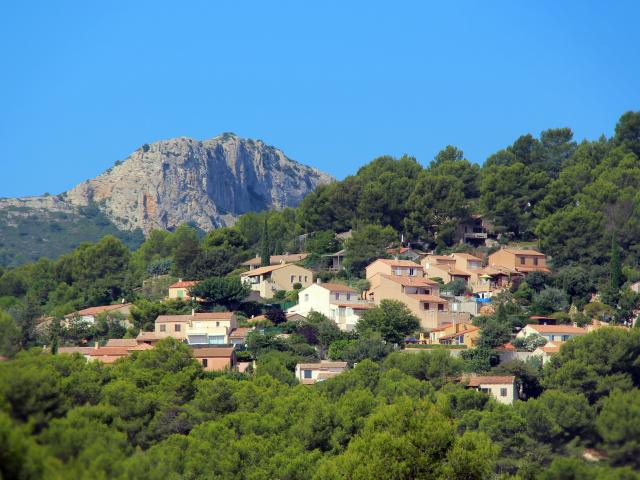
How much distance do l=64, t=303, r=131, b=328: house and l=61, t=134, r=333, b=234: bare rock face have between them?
7804 centimetres

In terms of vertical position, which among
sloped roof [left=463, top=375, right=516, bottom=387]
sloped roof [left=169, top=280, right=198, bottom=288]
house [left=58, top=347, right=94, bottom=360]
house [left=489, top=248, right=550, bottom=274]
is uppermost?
house [left=489, top=248, right=550, bottom=274]

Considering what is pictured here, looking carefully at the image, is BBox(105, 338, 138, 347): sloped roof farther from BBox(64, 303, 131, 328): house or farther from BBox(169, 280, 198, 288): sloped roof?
BBox(169, 280, 198, 288): sloped roof

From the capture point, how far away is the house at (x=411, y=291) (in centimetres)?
5688

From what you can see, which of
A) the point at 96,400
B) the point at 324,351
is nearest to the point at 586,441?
the point at 96,400

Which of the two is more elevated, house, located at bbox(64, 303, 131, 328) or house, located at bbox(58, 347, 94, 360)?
house, located at bbox(64, 303, 131, 328)

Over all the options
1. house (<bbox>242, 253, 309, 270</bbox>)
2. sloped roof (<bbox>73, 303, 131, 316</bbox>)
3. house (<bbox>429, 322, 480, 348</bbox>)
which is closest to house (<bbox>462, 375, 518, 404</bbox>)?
house (<bbox>429, 322, 480, 348</bbox>)

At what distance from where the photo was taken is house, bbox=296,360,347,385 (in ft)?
162

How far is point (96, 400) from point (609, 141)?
52.6 meters

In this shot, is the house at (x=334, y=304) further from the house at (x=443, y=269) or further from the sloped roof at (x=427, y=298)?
the house at (x=443, y=269)

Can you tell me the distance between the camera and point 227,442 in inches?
1395

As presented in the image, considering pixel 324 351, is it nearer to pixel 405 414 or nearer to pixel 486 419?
pixel 486 419

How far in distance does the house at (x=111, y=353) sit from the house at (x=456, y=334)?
526 inches

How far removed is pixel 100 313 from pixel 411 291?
15888mm

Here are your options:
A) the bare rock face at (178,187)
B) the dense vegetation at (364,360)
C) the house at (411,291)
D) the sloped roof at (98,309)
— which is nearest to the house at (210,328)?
the dense vegetation at (364,360)
